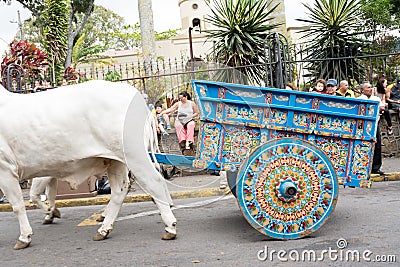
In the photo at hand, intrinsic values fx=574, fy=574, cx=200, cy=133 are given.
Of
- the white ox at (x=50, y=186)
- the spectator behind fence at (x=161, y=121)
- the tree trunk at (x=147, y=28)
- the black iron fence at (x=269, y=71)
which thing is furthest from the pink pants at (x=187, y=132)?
the tree trunk at (x=147, y=28)

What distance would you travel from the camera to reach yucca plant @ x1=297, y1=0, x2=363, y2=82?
43.7 ft

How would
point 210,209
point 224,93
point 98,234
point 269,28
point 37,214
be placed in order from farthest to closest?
point 269,28, point 37,214, point 210,209, point 98,234, point 224,93

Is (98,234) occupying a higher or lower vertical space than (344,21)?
lower

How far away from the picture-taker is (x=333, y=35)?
14.0 metres

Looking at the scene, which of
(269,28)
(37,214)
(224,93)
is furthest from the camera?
(269,28)

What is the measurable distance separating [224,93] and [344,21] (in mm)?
9569

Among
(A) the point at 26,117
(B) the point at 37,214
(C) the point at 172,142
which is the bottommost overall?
(B) the point at 37,214

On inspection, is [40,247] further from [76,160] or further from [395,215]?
[395,215]

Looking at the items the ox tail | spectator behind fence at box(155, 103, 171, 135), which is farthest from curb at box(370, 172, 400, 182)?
the ox tail

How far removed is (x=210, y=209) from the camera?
24.9ft

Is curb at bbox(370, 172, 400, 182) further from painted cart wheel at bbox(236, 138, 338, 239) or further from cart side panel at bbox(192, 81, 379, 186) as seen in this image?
painted cart wheel at bbox(236, 138, 338, 239)

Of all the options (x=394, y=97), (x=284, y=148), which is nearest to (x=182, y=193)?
(x=284, y=148)

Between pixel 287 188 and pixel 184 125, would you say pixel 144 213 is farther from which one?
pixel 287 188

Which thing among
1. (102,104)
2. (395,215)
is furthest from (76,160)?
(395,215)
